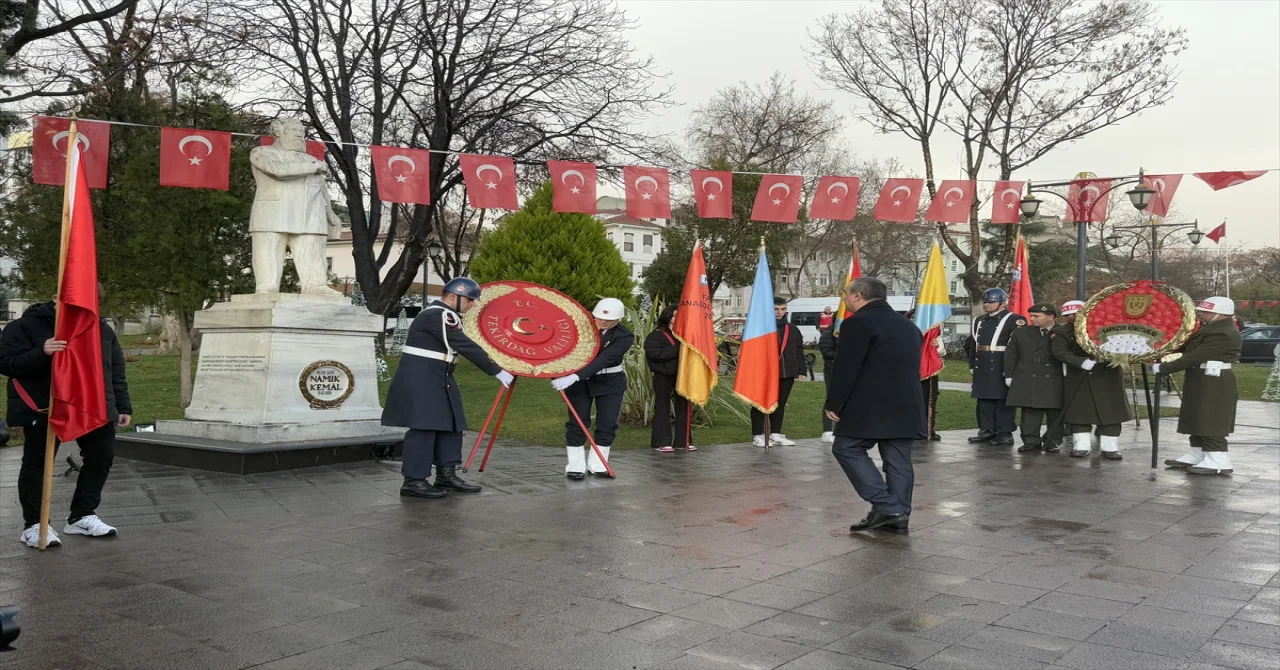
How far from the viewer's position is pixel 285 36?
71.2 feet

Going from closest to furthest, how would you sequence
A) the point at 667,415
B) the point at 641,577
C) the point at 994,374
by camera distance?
1. the point at 641,577
2. the point at 667,415
3. the point at 994,374

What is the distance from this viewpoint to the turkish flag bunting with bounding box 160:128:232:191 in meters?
11.6

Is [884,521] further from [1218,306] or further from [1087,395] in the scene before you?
[1087,395]

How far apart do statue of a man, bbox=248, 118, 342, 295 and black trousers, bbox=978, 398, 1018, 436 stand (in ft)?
26.7

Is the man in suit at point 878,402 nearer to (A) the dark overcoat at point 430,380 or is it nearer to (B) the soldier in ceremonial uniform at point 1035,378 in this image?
(A) the dark overcoat at point 430,380

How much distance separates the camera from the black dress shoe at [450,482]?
26.6 ft

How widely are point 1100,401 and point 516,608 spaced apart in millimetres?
8707

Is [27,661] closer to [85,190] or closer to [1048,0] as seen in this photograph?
[85,190]

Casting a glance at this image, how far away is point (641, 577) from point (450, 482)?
10.2 ft

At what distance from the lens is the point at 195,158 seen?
11.8 meters

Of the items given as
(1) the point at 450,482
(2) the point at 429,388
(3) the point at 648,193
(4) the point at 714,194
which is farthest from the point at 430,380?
(4) the point at 714,194

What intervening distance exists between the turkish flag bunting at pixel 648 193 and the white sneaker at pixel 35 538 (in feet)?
30.9

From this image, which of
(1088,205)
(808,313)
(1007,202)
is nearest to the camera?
(1007,202)

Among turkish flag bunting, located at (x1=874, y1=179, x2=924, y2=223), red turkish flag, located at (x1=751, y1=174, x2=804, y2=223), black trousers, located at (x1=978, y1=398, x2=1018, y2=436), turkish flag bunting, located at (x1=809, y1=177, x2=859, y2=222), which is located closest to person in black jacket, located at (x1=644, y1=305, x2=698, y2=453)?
red turkish flag, located at (x1=751, y1=174, x2=804, y2=223)
